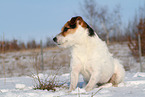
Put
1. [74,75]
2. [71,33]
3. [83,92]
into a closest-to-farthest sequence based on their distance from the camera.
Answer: [83,92]
[71,33]
[74,75]

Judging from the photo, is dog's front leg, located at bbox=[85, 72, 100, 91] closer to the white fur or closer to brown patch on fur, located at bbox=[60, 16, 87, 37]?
the white fur

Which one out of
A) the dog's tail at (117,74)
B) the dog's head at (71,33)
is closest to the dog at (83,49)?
the dog's head at (71,33)

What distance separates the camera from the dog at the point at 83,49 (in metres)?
3.27

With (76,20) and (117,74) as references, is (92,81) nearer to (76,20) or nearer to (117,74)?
(117,74)

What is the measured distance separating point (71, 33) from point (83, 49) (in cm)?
37

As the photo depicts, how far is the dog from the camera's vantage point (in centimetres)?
327

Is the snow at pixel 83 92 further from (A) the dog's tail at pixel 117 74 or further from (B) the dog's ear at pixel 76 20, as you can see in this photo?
(B) the dog's ear at pixel 76 20

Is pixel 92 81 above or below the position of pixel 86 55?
below

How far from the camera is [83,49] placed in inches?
131

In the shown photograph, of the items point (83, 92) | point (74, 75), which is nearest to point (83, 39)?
point (74, 75)

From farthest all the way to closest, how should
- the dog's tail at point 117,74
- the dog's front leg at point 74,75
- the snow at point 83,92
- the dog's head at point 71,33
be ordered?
the dog's tail at point 117,74, the dog's front leg at point 74,75, the dog's head at point 71,33, the snow at point 83,92

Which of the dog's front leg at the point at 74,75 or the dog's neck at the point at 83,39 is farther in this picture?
the dog's front leg at the point at 74,75

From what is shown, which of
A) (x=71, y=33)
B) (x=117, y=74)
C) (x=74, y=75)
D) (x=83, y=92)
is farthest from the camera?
(x=117, y=74)

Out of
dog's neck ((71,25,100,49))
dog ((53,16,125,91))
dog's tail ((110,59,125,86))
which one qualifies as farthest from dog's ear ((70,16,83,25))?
dog's tail ((110,59,125,86))
